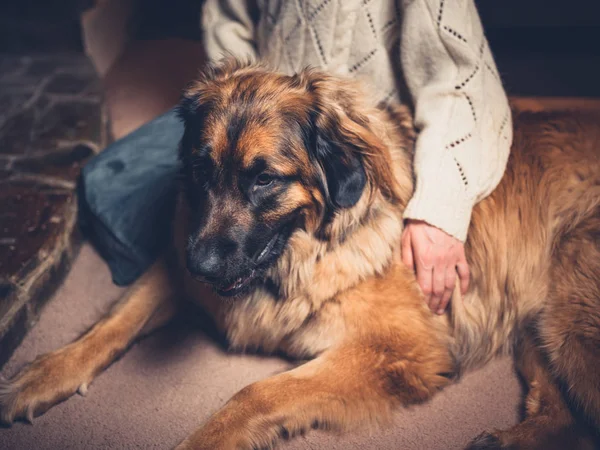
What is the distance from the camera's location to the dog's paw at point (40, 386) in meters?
1.87

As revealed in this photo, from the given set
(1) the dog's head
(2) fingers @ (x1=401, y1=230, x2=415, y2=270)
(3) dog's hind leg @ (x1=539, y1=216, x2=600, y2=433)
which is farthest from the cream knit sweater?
(3) dog's hind leg @ (x1=539, y1=216, x2=600, y2=433)

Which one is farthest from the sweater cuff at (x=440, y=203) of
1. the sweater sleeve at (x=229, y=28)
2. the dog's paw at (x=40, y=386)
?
the dog's paw at (x=40, y=386)

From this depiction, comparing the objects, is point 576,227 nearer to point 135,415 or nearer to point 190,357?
point 190,357

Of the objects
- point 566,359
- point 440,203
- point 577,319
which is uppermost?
point 440,203

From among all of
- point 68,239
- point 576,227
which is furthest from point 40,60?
point 576,227

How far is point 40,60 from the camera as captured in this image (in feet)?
13.6

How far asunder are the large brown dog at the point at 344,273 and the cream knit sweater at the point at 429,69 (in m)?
0.15

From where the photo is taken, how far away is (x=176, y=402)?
2.03m

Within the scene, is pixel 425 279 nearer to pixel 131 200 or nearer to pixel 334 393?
pixel 334 393

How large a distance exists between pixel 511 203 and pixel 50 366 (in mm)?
1865

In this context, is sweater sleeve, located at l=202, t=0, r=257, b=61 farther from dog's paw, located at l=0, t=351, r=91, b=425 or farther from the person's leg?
dog's paw, located at l=0, t=351, r=91, b=425

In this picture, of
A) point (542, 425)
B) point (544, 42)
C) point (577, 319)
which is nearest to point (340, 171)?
point (577, 319)

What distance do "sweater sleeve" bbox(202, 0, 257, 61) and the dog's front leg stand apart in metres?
1.39

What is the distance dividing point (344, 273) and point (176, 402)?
0.82m
